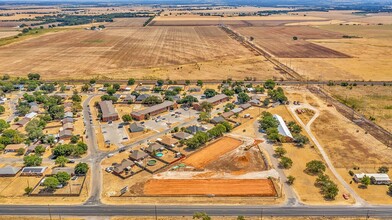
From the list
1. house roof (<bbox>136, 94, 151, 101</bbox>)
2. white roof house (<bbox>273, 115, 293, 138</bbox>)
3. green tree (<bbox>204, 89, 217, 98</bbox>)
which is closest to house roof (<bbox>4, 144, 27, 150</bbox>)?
house roof (<bbox>136, 94, 151, 101</bbox>)

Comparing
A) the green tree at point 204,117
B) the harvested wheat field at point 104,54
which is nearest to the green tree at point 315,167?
the green tree at point 204,117

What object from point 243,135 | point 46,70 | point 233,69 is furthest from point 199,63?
point 243,135

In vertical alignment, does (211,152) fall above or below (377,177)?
above

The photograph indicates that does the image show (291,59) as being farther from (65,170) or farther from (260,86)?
(65,170)

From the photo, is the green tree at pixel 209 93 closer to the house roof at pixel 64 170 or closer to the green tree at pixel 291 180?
the green tree at pixel 291 180

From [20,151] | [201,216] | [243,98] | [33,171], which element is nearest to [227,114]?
[243,98]

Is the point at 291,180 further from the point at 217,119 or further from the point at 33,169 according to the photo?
the point at 33,169
